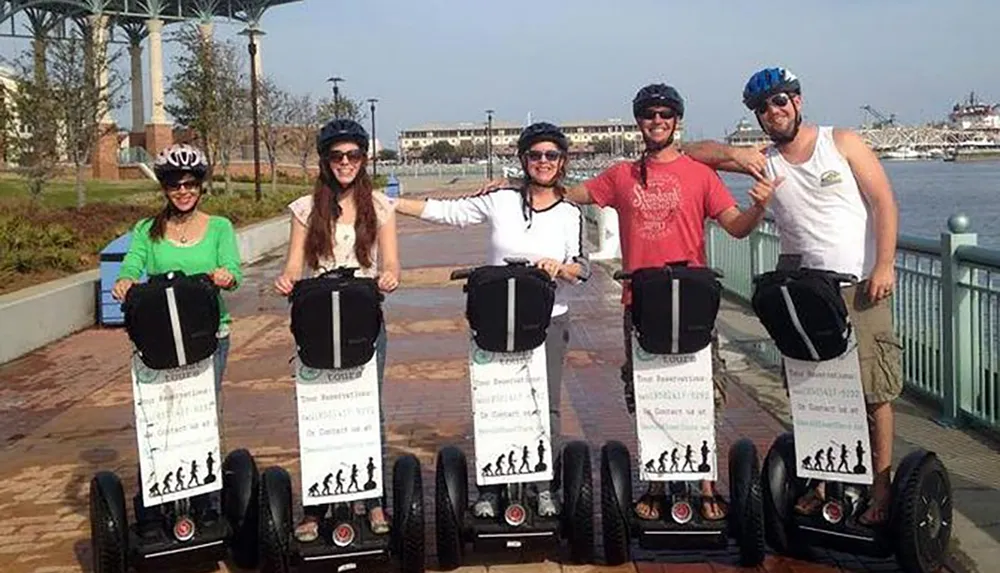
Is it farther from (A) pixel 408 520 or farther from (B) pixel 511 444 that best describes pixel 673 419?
(A) pixel 408 520

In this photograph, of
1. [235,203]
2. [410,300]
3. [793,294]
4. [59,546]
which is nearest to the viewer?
[793,294]

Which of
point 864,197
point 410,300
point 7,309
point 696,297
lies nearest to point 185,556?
point 696,297

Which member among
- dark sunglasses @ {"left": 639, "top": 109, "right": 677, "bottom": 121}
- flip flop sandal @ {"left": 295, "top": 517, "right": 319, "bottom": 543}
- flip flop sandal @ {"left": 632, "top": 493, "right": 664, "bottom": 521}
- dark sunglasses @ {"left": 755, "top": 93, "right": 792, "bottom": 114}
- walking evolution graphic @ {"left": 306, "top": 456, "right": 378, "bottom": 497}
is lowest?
flip flop sandal @ {"left": 295, "top": 517, "right": 319, "bottom": 543}

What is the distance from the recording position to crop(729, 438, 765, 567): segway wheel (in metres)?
4.56

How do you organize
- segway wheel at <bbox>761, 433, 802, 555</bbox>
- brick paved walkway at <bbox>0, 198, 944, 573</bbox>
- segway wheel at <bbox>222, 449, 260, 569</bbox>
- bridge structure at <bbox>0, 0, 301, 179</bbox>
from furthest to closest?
1. bridge structure at <bbox>0, 0, 301, 179</bbox>
2. brick paved walkway at <bbox>0, 198, 944, 573</bbox>
3. segway wheel at <bbox>222, 449, 260, 569</bbox>
4. segway wheel at <bbox>761, 433, 802, 555</bbox>

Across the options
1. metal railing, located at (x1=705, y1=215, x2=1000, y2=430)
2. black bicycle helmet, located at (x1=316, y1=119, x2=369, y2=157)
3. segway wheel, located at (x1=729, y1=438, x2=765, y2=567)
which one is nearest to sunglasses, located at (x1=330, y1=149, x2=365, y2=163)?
black bicycle helmet, located at (x1=316, y1=119, x2=369, y2=157)

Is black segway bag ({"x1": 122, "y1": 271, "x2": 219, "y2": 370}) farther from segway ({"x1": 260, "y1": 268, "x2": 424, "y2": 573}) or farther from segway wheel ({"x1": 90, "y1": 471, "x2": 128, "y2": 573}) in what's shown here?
segway wheel ({"x1": 90, "y1": 471, "x2": 128, "y2": 573})

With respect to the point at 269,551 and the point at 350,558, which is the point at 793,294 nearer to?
the point at 350,558

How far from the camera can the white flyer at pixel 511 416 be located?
Answer: 452 centimetres

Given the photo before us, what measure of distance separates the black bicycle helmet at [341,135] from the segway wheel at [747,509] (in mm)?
1981

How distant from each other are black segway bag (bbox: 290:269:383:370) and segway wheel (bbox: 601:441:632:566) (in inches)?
43.5

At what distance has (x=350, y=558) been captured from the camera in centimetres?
448

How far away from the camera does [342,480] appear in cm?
450

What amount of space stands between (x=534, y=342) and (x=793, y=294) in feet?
→ 3.24
